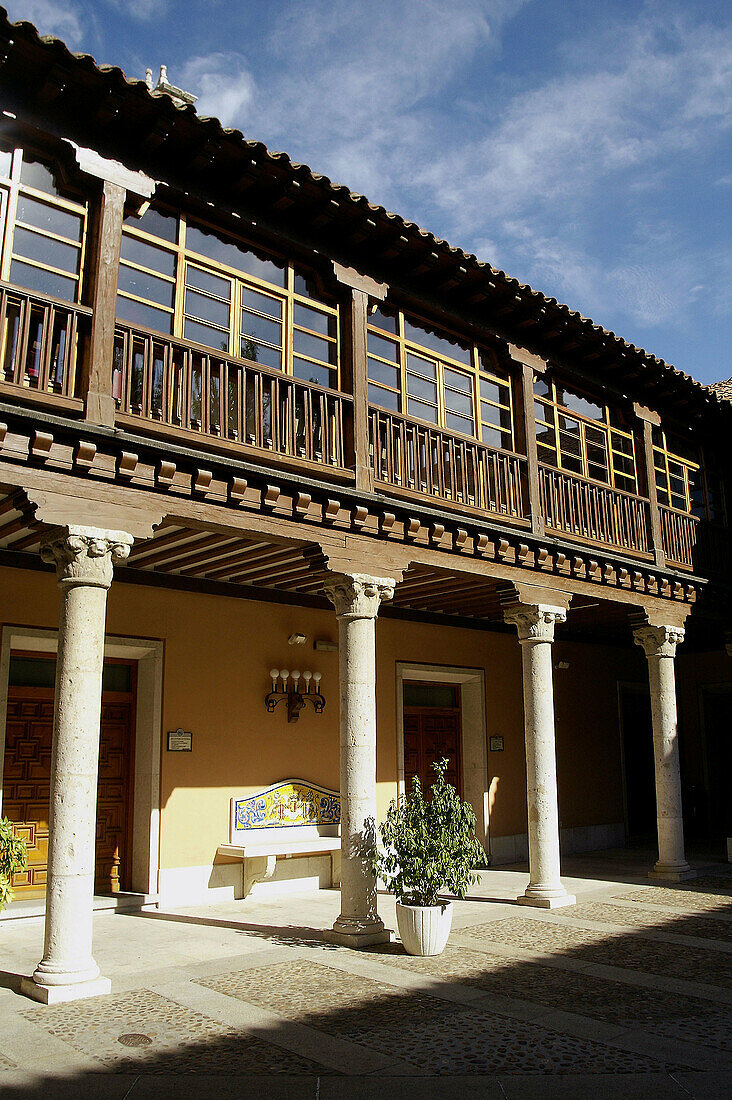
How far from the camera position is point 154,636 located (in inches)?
395

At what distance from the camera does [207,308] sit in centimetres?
823

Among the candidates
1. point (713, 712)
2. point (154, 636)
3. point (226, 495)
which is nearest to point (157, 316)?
point (226, 495)

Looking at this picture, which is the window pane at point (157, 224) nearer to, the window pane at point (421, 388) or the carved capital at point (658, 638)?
the window pane at point (421, 388)

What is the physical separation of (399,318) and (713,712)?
1162 centimetres

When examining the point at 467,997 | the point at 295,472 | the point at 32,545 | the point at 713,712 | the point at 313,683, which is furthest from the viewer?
the point at 713,712

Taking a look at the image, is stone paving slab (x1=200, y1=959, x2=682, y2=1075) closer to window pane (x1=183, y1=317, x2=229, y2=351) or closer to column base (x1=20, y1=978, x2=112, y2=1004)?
column base (x1=20, y1=978, x2=112, y2=1004)

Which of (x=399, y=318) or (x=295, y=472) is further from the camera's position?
(x=399, y=318)

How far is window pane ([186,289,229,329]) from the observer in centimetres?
811

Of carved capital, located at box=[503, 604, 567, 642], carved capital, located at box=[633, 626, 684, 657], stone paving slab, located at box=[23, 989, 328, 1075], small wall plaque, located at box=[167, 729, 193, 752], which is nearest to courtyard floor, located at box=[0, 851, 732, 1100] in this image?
stone paving slab, located at box=[23, 989, 328, 1075]

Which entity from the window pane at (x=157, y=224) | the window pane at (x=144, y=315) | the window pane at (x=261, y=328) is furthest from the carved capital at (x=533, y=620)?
the window pane at (x=157, y=224)

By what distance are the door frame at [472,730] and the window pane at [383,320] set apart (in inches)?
204

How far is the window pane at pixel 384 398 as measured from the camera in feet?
30.6

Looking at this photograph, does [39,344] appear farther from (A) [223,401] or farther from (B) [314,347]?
(B) [314,347]

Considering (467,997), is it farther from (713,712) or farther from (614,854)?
(713,712)
